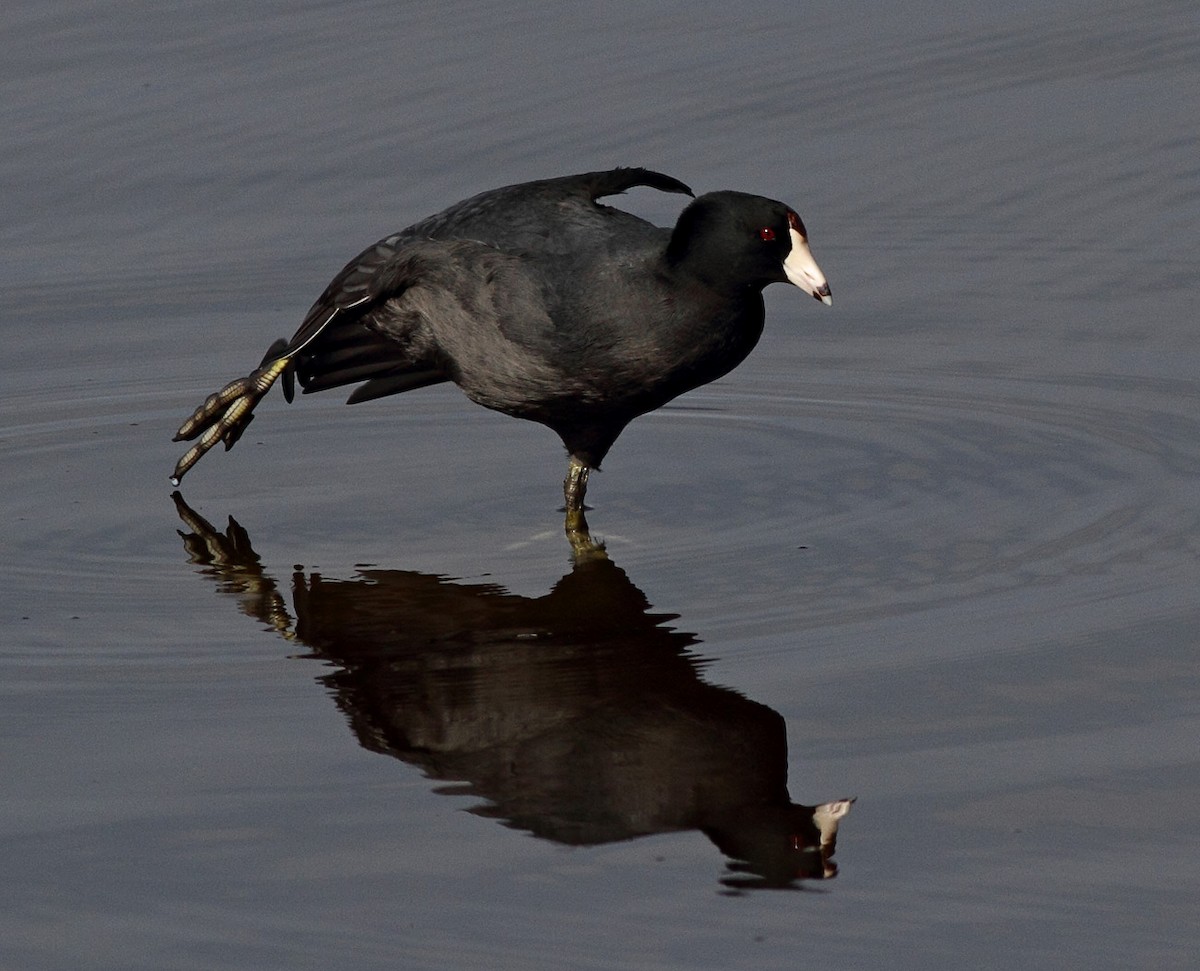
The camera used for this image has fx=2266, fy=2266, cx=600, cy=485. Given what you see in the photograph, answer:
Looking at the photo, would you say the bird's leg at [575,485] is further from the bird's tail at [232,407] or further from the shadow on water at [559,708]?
the bird's tail at [232,407]

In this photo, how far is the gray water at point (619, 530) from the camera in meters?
3.81

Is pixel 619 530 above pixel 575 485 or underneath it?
underneath

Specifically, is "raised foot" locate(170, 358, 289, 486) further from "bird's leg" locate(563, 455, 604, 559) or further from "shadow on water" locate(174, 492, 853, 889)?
"bird's leg" locate(563, 455, 604, 559)

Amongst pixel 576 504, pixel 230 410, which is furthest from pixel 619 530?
pixel 230 410

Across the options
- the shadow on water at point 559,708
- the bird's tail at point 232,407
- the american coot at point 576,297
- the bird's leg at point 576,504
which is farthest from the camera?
the bird's tail at point 232,407

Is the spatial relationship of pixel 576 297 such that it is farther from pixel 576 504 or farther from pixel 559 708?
pixel 559 708

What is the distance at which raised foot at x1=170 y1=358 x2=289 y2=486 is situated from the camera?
22.5ft

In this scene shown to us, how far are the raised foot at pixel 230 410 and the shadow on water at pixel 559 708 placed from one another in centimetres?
82

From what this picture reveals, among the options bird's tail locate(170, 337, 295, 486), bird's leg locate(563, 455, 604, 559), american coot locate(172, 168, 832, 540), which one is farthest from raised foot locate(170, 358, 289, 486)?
bird's leg locate(563, 455, 604, 559)

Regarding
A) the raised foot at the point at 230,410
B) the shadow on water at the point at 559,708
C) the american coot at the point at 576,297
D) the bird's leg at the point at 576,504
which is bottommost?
the shadow on water at the point at 559,708

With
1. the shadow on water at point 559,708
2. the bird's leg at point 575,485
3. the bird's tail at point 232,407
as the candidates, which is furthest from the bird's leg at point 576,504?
the bird's tail at point 232,407

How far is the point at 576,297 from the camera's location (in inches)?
233

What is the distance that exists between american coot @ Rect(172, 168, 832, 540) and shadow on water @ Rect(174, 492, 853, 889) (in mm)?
538

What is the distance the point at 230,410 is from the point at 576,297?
1.49 m
